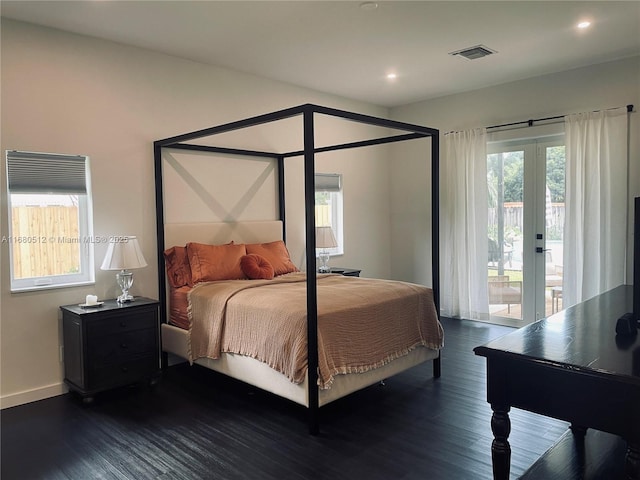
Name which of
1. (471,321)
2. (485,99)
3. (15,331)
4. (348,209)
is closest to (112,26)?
(15,331)

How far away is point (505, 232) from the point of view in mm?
5504

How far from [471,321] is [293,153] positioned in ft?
9.56

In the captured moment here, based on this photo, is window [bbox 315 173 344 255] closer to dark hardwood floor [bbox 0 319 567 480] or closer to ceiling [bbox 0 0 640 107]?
ceiling [bbox 0 0 640 107]

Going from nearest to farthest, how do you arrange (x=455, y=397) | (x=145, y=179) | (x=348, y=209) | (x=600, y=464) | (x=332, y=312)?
(x=600, y=464)
(x=332, y=312)
(x=455, y=397)
(x=145, y=179)
(x=348, y=209)

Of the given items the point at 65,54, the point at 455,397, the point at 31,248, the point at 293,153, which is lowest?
the point at 455,397

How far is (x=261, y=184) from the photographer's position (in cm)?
505

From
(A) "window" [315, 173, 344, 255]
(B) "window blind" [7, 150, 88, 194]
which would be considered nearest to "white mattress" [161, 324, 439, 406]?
(B) "window blind" [7, 150, 88, 194]

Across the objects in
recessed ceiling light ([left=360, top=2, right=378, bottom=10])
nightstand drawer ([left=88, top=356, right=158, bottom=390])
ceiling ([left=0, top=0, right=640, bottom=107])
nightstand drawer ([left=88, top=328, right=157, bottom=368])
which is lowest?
nightstand drawer ([left=88, top=356, right=158, bottom=390])

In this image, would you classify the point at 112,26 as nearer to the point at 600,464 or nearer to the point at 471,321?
the point at 600,464

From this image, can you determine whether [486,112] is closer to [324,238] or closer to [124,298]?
[324,238]

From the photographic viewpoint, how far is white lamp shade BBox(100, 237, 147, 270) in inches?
142

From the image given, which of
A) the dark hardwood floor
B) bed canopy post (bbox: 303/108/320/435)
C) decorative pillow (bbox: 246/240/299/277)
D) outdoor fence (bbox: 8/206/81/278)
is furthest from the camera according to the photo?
decorative pillow (bbox: 246/240/299/277)

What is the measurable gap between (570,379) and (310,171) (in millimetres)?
1836

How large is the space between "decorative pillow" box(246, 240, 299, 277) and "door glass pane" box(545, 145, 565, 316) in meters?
2.81
